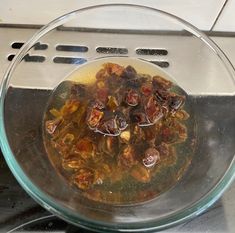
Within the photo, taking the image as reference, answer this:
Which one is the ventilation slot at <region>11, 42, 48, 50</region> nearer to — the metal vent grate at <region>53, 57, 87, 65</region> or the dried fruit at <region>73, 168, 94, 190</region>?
Result: the metal vent grate at <region>53, 57, 87, 65</region>

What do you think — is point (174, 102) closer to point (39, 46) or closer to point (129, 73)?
point (129, 73)

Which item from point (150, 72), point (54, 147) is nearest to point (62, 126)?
point (54, 147)

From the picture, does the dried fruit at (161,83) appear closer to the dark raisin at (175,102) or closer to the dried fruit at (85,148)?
the dark raisin at (175,102)

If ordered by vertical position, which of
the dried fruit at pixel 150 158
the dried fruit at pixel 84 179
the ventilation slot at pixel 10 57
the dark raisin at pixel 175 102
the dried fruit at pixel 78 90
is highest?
the ventilation slot at pixel 10 57

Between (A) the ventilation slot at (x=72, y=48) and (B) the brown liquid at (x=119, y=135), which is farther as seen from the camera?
(A) the ventilation slot at (x=72, y=48)

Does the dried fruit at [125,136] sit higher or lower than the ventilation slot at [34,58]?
lower

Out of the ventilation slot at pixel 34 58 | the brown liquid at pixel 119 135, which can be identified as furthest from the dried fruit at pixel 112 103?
the ventilation slot at pixel 34 58
